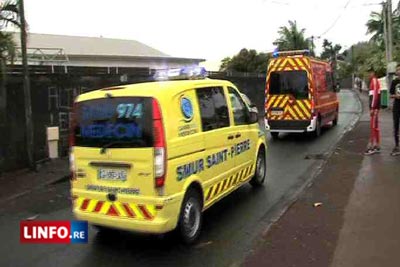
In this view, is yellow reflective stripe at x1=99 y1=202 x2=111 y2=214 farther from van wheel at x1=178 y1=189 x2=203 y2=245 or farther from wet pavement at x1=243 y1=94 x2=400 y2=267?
wet pavement at x1=243 y1=94 x2=400 y2=267

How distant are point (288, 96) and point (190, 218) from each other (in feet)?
34.1

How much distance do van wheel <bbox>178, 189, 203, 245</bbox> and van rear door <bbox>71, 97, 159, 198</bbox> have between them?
23.7 inches

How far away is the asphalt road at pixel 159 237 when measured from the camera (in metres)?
5.82

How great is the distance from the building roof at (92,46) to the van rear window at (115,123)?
3329 cm

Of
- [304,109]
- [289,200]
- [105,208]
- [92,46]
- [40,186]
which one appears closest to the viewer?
[105,208]

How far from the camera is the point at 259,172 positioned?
9.32 metres

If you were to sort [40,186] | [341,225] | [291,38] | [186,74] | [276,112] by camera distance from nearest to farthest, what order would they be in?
[341,225], [186,74], [40,186], [276,112], [291,38]

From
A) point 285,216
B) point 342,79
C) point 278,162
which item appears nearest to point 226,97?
point 285,216

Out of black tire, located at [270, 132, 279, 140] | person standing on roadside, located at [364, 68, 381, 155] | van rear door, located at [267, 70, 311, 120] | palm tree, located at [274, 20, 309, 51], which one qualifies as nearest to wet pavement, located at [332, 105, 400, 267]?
person standing on roadside, located at [364, 68, 381, 155]

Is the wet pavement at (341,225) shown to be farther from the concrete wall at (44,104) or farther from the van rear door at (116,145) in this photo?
the concrete wall at (44,104)

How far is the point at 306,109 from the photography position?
1606 cm

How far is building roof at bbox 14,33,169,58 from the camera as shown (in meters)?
40.4

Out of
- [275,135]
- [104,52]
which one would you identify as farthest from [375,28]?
[275,135]

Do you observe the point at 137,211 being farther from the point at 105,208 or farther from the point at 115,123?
the point at 115,123
